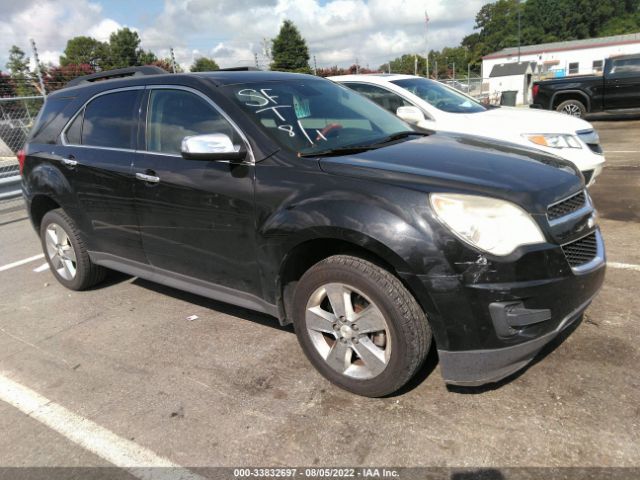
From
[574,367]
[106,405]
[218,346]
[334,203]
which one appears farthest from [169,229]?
[574,367]

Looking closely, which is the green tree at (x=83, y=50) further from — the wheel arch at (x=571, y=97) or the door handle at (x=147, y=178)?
the door handle at (x=147, y=178)

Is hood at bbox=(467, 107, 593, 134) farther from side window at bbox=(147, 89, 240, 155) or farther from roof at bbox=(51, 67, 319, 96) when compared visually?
side window at bbox=(147, 89, 240, 155)

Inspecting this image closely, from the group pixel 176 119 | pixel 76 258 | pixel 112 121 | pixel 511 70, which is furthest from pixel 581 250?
pixel 511 70

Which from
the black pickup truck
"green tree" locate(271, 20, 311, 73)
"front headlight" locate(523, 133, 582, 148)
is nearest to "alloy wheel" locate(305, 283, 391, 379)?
"front headlight" locate(523, 133, 582, 148)

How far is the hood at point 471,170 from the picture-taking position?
245 centimetres

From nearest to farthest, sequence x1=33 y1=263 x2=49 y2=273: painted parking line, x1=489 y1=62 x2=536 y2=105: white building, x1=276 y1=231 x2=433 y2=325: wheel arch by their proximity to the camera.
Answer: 1. x1=276 y1=231 x2=433 y2=325: wheel arch
2. x1=33 y1=263 x2=49 y2=273: painted parking line
3. x1=489 y1=62 x2=536 y2=105: white building

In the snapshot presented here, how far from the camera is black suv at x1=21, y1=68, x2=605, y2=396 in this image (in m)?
2.33

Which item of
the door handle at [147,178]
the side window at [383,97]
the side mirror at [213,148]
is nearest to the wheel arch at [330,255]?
the side mirror at [213,148]

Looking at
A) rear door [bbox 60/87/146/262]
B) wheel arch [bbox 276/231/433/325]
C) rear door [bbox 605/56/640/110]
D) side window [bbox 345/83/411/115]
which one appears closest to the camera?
wheel arch [bbox 276/231/433/325]

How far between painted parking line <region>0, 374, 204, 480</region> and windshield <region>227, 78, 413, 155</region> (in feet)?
A: 5.80

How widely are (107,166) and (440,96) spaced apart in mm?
4799

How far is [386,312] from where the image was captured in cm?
248

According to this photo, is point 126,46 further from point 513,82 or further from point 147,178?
point 147,178

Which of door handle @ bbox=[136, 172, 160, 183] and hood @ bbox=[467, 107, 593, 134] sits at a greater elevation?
door handle @ bbox=[136, 172, 160, 183]
